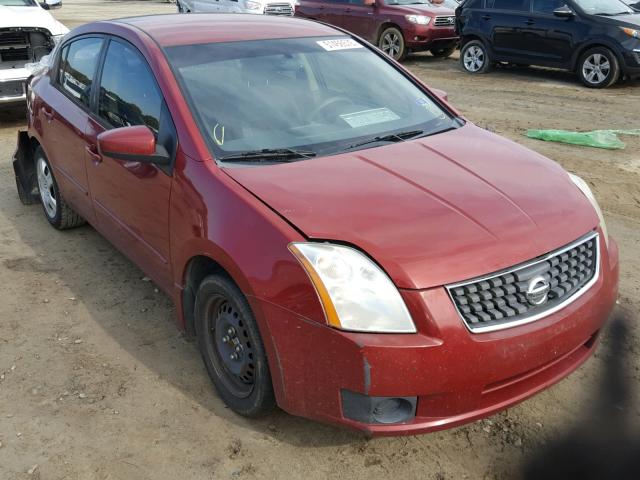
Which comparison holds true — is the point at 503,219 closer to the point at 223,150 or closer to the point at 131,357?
the point at 223,150

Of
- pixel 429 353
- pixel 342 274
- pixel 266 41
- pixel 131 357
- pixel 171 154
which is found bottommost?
pixel 131 357

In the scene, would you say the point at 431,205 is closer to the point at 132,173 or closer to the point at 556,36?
the point at 132,173

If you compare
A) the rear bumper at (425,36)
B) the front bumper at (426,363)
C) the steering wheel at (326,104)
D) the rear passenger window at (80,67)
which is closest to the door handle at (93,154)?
the rear passenger window at (80,67)

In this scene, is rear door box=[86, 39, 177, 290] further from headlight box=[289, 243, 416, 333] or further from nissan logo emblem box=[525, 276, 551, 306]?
nissan logo emblem box=[525, 276, 551, 306]

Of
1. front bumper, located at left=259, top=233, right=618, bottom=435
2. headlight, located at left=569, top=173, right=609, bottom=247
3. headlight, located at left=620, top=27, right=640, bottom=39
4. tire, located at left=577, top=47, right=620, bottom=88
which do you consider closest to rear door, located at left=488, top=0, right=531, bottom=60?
tire, located at left=577, top=47, right=620, bottom=88

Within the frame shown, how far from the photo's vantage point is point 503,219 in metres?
2.68

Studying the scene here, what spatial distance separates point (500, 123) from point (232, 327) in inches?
258

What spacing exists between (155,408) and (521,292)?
1.78 metres

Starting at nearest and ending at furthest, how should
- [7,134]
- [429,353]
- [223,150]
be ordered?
[429,353] → [223,150] → [7,134]

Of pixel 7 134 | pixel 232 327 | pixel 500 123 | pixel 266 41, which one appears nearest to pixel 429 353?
pixel 232 327

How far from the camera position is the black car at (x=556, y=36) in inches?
420

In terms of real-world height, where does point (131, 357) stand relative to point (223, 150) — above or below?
below

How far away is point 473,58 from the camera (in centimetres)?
1303

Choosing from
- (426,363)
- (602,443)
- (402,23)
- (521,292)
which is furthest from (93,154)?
(402,23)
